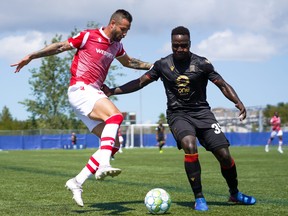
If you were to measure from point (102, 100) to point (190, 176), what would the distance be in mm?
1546

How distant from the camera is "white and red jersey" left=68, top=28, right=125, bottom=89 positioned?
8.20 m

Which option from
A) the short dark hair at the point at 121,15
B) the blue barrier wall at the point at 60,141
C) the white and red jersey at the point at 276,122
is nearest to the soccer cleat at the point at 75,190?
the short dark hair at the point at 121,15

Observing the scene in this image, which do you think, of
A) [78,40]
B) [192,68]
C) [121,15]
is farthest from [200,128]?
[78,40]

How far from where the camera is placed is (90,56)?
8.23 metres

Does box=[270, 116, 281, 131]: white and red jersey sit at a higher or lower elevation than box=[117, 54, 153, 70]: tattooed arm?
lower

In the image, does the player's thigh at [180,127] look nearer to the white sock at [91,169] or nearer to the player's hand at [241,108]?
the player's hand at [241,108]

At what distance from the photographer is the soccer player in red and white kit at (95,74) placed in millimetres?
7809

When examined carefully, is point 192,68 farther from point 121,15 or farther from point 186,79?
point 121,15

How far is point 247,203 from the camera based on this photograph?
27.6 ft

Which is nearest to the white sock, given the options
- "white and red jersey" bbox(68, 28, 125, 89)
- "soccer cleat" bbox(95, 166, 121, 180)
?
"soccer cleat" bbox(95, 166, 121, 180)

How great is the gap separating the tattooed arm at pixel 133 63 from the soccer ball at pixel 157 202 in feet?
7.78

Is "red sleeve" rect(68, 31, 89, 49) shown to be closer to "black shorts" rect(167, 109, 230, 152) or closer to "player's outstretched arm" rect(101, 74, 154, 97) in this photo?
"player's outstretched arm" rect(101, 74, 154, 97)

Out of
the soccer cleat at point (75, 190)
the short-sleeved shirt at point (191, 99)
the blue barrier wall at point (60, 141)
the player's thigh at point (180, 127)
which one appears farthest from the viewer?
the blue barrier wall at point (60, 141)

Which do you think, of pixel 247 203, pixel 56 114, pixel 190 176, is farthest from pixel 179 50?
pixel 56 114
